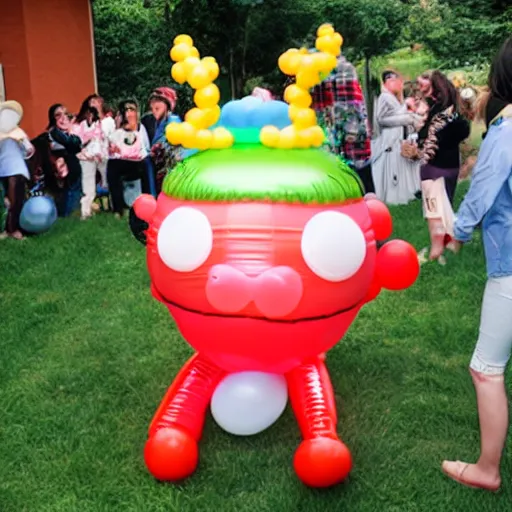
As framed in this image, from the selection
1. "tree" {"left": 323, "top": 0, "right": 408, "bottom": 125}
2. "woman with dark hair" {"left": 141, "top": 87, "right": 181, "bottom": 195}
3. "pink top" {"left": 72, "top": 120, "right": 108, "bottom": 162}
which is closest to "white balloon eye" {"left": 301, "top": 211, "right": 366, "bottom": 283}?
"woman with dark hair" {"left": 141, "top": 87, "right": 181, "bottom": 195}

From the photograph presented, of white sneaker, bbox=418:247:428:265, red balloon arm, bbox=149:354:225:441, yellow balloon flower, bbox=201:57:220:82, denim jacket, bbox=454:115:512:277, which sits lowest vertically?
white sneaker, bbox=418:247:428:265

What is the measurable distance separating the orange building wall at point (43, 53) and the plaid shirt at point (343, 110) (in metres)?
5.57

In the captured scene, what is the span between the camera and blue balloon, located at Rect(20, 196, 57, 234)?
8.80 meters

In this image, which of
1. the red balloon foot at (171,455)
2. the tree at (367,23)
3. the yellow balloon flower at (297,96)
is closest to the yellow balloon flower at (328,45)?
the yellow balloon flower at (297,96)

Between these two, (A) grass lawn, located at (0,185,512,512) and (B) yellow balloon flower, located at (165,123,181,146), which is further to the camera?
(B) yellow balloon flower, located at (165,123,181,146)

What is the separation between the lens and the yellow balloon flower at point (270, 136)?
3502 mm

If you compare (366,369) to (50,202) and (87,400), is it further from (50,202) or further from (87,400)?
(50,202)

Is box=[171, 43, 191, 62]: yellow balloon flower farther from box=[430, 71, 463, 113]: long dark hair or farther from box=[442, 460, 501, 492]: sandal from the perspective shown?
box=[430, 71, 463, 113]: long dark hair

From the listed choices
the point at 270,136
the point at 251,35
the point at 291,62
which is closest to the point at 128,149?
the point at 291,62

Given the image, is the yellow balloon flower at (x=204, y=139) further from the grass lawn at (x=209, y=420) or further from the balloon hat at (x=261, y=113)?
the grass lawn at (x=209, y=420)

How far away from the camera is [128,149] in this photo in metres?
9.55

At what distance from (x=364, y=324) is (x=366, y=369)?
90 cm

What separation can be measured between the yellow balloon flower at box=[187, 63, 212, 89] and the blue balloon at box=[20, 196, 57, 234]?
5601mm

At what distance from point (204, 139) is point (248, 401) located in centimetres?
122
